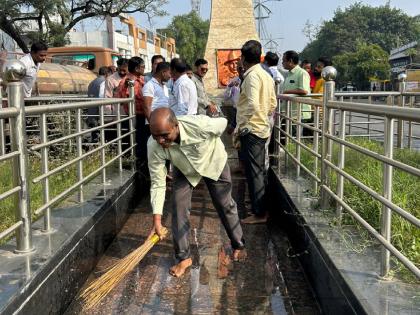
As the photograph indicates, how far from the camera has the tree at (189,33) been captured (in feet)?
230

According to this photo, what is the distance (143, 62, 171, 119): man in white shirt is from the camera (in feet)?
20.2

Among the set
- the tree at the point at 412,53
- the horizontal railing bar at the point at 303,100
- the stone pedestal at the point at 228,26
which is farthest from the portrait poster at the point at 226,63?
the tree at the point at 412,53

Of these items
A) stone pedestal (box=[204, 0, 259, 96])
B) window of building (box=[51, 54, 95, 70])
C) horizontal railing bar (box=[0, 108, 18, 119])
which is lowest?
horizontal railing bar (box=[0, 108, 18, 119])

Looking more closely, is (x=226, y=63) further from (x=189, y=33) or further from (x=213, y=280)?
(x=189, y=33)

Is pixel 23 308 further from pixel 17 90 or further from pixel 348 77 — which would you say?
pixel 348 77

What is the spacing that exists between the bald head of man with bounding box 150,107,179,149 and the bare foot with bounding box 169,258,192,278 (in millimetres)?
1018

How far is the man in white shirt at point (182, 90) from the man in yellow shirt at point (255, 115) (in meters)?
1.08

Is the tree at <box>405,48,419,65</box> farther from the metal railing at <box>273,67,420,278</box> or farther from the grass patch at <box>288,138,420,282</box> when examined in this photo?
the grass patch at <box>288,138,420,282</box>

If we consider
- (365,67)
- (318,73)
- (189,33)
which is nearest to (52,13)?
(318,73)

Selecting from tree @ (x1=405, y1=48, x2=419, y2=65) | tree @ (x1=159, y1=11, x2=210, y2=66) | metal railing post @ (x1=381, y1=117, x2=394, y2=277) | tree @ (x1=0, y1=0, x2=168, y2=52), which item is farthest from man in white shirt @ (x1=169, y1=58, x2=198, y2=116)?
tree @ (x1=159, y1=11, x2=210, y2=66)

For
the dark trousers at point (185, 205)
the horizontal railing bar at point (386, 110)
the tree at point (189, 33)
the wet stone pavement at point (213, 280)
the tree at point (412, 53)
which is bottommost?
the wet stone pavement at point (213, 280)

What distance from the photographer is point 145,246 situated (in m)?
3.31

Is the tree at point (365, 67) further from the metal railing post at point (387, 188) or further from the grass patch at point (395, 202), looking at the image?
the metal railing post at point (387, 188)

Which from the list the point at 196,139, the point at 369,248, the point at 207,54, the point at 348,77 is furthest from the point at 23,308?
the point at 348,77
